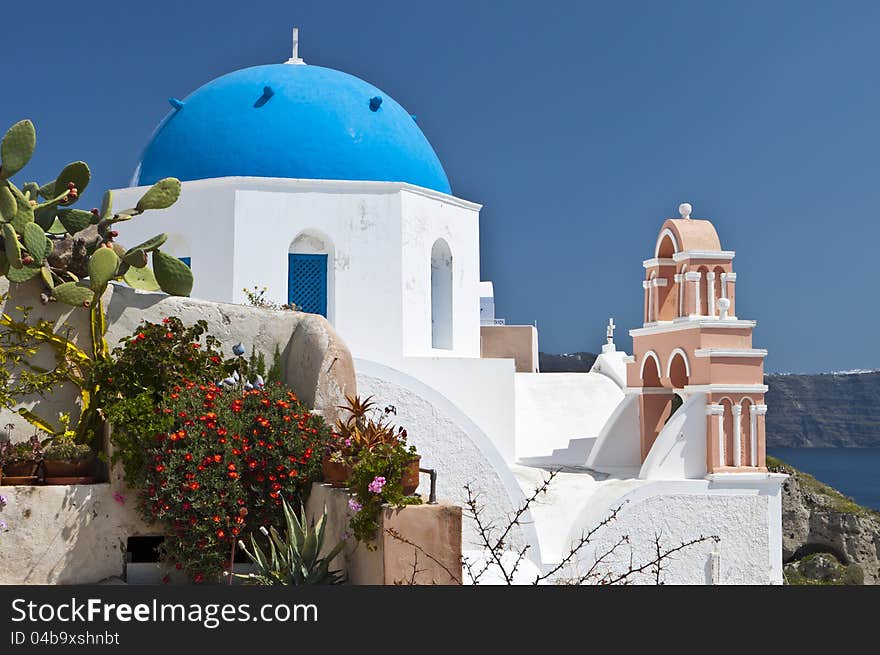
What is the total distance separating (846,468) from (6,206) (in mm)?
141331

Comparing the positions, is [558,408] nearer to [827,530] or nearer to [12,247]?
[12,247]

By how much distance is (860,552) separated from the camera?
3772cm

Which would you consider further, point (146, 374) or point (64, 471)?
point (146, 374)

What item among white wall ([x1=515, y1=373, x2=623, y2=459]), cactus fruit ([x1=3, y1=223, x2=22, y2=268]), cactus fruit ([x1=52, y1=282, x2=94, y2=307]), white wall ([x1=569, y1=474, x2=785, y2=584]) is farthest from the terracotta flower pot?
white wall ([x1=515, y1=373, x2=623, y2=459])

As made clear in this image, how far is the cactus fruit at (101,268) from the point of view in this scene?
697 centimetres

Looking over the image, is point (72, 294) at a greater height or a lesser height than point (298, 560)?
greater

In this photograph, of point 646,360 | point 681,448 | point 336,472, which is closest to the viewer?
point 336,472

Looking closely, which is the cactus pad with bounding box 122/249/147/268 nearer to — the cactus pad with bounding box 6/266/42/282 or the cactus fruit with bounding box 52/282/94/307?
the cactus fruit with bounding box 52/282/94/307

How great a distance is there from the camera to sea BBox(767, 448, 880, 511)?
95.7 m

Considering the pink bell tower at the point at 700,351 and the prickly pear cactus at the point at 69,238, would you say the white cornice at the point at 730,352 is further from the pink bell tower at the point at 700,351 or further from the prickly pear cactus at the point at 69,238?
the prickly pear cactus at the point at 69,238

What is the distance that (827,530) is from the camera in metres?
37.7

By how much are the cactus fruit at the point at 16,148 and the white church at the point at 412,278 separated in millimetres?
4983

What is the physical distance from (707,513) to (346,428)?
7575 millimetres

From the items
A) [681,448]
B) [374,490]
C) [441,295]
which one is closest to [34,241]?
[374,490]
